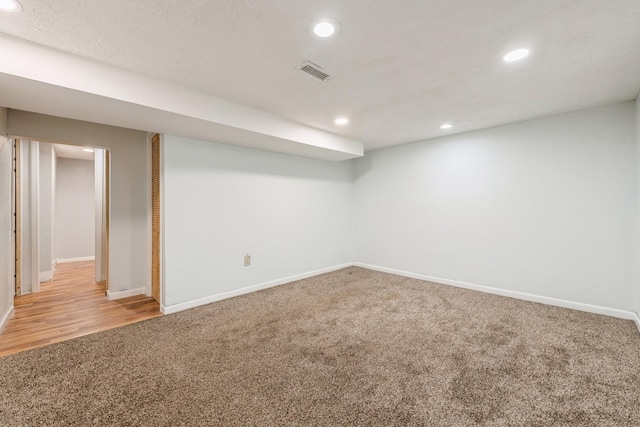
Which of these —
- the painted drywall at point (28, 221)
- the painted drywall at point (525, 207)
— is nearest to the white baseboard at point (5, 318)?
the painted drywall at point (28, 221)

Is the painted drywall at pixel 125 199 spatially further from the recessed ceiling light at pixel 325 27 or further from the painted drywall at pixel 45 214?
the recessed ceiling light at pixel 325 27

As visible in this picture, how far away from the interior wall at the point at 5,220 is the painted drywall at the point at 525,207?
16.9 ft

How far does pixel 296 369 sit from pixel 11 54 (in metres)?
2.98

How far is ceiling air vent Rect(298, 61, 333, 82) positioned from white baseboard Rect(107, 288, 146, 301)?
3852mm

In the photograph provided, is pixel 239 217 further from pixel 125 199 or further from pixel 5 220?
pixel 5 220

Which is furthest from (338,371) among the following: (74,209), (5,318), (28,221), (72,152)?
(74,209)

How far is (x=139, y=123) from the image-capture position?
9.37 feet

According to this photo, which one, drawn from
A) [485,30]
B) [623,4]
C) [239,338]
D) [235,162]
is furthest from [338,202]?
[623,4]

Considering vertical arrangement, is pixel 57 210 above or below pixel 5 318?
above

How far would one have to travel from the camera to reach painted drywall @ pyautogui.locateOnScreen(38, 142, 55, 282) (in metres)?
4.76

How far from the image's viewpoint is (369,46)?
1.95 meters

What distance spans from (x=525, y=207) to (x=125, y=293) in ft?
18.7

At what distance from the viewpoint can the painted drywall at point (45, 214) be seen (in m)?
4.76

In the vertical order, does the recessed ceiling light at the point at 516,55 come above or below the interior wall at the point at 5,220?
above
